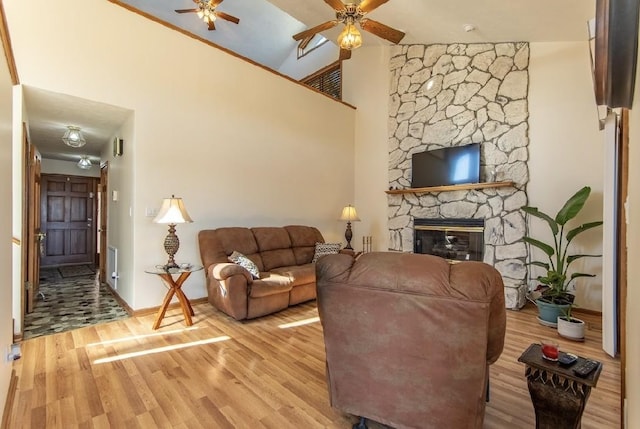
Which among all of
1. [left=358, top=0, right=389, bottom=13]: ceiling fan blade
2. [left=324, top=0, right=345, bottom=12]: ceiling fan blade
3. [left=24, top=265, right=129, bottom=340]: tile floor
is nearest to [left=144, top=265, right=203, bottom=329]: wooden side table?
[left=24, top=265, right=129, bottom=340]: tile floor

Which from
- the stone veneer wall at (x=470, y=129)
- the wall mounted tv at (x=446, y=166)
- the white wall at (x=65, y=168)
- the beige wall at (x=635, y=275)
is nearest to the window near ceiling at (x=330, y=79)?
the stone veneer wall at (x=470, y=129)

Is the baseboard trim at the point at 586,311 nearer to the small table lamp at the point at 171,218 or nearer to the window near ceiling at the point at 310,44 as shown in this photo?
the small table lamp at the point at 171,218

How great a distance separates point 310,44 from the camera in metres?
7.41

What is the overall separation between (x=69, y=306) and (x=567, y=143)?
254 inches

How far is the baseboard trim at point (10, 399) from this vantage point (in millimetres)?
1595

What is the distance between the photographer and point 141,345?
263 cm

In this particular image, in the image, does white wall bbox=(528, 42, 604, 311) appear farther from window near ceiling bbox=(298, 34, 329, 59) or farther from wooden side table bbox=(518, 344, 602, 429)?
window near ceiling bbox=(298, 34, 329, 59)

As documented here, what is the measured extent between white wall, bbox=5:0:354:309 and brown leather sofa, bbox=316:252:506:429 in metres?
2.81

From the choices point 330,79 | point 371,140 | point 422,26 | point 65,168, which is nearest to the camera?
point 422,26

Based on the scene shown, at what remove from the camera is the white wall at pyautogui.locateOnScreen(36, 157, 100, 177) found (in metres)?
6.24

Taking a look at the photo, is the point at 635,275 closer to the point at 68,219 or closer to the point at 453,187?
the point at 453,187

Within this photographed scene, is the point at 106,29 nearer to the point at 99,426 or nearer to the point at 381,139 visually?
the point at 99,426

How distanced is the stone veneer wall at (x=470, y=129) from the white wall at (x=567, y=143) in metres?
0.13

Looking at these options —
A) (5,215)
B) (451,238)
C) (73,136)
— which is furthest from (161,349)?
(451,238)
